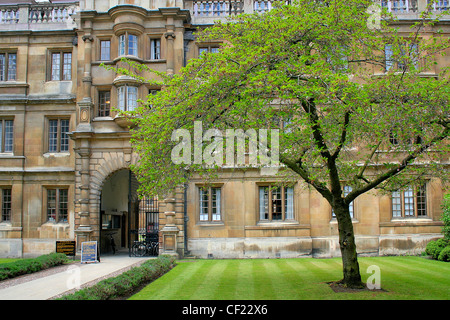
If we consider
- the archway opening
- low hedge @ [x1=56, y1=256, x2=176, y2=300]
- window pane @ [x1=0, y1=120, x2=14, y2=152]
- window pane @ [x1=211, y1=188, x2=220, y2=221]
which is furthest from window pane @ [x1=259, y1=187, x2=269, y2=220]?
window pane @ [x1=0, y1=120, x2=14, y2=152]

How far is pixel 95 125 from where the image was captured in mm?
24422

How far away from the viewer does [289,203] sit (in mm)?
24391

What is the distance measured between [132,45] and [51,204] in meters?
10.4

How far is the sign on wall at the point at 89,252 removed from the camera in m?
21.1

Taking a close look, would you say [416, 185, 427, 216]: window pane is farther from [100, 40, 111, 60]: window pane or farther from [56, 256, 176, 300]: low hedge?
[100, 40, 111, 60]: window pane

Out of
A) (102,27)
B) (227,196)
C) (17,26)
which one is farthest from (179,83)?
(17,26)

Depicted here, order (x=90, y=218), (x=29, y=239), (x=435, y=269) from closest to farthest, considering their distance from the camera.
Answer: (x=435, y=269) → (x=90, y=218) → (x=29, y=239)

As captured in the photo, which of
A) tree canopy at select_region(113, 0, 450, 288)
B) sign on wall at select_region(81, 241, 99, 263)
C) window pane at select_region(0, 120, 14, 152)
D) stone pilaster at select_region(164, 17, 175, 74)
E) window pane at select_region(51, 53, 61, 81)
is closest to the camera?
tree canopy at select_region(113, 0, 450, 288)

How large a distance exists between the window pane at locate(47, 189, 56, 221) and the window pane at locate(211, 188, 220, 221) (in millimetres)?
9392

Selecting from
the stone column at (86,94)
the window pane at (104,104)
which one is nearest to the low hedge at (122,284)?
the stone column at (86,94)

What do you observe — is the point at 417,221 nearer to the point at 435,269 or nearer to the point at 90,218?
the point at 435,269

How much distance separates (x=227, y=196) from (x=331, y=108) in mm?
12171

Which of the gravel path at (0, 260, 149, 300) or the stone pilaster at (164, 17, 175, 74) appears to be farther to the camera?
the stone pilaster at (164, 17, 175, 74)

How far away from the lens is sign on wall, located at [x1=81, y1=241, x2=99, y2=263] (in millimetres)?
21141
